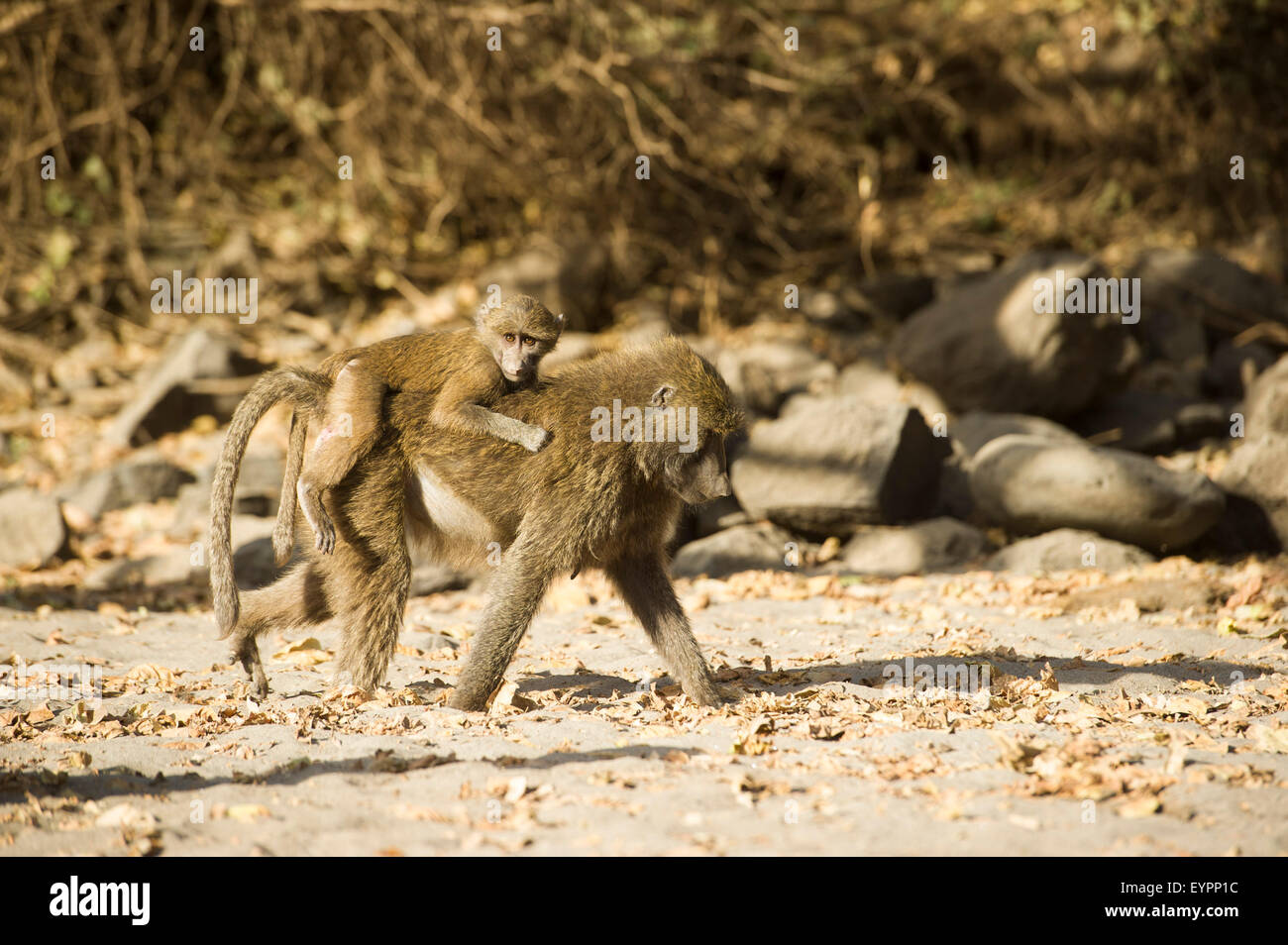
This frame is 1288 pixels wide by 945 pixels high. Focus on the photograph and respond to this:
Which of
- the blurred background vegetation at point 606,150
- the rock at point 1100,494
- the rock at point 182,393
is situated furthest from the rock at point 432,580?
the blurred background vegetation at point 606,150

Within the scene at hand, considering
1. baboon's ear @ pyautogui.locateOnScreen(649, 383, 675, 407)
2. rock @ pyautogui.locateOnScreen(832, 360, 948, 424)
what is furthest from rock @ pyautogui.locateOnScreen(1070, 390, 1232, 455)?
baboon's ear @ pyautogui.locateOnScreen(649, 383, 675, 407)

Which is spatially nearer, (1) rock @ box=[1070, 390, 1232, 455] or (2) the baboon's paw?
(2) the baboon's paw

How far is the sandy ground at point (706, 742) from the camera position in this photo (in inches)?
149

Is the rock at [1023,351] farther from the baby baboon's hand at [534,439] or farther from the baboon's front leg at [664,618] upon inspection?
the baby baboon's hand at [534,439]

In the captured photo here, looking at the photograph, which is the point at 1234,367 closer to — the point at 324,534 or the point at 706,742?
the point at 706,742

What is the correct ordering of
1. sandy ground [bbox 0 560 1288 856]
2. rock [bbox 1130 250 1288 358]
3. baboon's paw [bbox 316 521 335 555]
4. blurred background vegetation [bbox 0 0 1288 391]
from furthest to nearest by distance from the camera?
blurred background vegetation [bbox 0 0 1288 391], rock [bbox 1130 250 1288 358], baboon's paw [bbox 316 521 335 555], sandy ground [bbox 0 560 1288 856]

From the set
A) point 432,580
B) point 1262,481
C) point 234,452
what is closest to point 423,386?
point 234,452

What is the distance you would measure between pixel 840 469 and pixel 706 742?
14.6 ft

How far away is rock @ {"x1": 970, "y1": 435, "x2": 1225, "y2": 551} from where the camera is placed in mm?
8188

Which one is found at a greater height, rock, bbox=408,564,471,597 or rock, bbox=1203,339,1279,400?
rock, bbox=1203,339,1279,400

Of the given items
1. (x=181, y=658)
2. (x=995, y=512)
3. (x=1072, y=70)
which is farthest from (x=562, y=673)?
(x=1072, y=70)

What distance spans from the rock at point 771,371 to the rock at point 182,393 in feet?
17.7

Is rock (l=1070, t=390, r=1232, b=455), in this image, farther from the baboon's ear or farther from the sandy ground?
the baboon's ear

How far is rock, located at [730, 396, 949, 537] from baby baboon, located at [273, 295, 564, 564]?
366 centimetres
